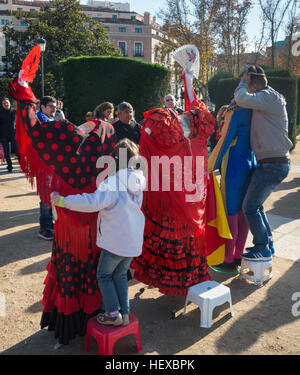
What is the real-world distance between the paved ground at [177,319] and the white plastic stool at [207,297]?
0.35 ft

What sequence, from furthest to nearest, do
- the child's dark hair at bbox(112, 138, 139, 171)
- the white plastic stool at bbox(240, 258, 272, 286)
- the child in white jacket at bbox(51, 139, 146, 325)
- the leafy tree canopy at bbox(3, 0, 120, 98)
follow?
the leafy tree canopy at bbox(3, 0, 120, 98) < the white plastic stool at bbox(240, 258, 272, 286) < the child's dark hair at bbox(112, 138, 139, 171) < the child in white jacket at bbox(51, 139, 146, 325)

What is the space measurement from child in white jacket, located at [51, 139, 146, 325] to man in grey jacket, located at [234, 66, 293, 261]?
1.58m

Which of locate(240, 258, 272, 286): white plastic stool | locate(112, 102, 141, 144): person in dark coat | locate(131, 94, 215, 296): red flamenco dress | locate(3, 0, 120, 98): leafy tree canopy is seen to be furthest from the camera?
locate(3, 0, 120, 98): leafy tree canopy

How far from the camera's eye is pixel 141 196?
8.66 feet

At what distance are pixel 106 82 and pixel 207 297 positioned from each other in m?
10.2

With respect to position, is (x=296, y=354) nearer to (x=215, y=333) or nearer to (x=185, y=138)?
(x=215, y=333)

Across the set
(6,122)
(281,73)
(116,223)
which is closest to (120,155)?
(116,223)

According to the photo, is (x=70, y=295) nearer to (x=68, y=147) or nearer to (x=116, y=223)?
(x=116, y=223)

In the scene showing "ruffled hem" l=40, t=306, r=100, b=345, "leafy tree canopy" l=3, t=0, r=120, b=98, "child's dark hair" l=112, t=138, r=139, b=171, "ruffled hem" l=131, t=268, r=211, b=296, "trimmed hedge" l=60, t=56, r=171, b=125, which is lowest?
"ruffled hem" l=40, t=306, r=100, b=345

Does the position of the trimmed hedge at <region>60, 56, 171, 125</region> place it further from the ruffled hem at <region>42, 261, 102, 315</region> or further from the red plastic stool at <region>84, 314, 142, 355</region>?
the red plastic stool at <region>84, 314, 142, 355</region>

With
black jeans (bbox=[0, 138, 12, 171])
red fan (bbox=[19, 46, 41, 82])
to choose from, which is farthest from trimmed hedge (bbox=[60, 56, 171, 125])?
red fan (bbox=[19, 46, 41, 82])

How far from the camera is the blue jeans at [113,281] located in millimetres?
2559

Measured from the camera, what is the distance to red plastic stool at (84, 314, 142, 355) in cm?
253

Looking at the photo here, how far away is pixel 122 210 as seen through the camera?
245 centimetres
